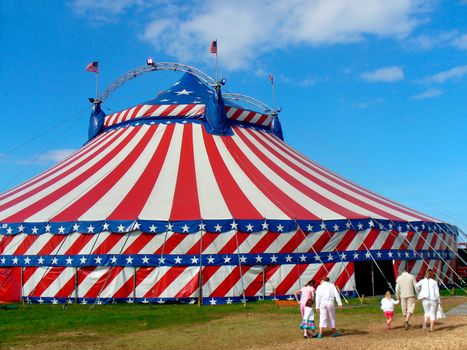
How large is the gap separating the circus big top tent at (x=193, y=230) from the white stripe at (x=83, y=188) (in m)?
0.03

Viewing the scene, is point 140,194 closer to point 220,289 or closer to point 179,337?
point 220,289

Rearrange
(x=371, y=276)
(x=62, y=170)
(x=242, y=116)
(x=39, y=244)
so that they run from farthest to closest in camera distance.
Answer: (x=242, y=116)
(x=62, y=170)
(x=371, y=276)
(x=39, y=244)

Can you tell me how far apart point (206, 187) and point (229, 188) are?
21.2 inches

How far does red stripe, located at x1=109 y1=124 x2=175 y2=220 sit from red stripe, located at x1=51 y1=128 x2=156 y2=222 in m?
0.39

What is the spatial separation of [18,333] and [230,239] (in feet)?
15.3

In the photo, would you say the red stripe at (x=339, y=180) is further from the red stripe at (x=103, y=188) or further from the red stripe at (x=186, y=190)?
the red stripe at (x=103, y=188)

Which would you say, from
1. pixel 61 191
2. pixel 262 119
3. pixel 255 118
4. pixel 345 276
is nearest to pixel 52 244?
pixel 61 191

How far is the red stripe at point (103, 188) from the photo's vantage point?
460 inches

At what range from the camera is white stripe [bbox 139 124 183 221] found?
37.3 feet


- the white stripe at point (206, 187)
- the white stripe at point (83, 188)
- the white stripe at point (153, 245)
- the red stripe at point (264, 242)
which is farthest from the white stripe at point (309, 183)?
the white stripe at point (153, 245)

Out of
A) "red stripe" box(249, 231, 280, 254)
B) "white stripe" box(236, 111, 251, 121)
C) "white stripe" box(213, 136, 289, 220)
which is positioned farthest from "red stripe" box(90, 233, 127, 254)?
"white stripe" box(236, 111, 251, 121)

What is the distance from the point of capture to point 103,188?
41.6 ft

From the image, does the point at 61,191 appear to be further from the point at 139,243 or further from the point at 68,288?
the point at 139,243

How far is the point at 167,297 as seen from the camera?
10836 millimetres
